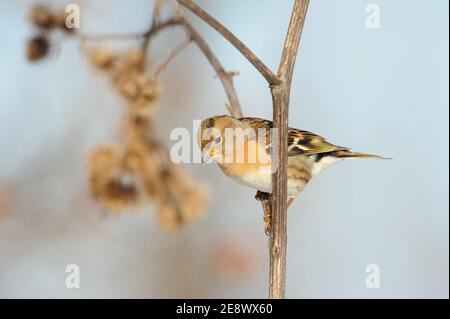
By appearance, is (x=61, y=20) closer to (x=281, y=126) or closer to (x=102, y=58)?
(x=102, y=58)

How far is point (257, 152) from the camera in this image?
3.28 m

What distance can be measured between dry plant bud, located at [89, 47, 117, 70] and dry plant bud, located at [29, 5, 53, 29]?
20cm

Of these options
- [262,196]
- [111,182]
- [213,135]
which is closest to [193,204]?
[111,182]

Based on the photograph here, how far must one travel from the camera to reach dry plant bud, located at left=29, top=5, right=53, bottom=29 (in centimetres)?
249

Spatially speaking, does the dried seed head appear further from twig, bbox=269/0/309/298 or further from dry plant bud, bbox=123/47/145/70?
twig, bbox=269/0/309/298

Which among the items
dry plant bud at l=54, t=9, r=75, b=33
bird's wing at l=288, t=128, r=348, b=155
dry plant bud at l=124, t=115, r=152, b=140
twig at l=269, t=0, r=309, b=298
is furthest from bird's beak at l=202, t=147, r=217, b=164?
twig at l=269, t=0, r=309, b=298

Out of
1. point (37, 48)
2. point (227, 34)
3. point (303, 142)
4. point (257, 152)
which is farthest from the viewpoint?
point (303, 142)

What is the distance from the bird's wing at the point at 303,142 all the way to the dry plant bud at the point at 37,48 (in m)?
1.25

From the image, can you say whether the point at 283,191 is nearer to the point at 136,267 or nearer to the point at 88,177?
the point at 88,177

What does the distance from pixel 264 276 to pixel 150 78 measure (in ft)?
6.81

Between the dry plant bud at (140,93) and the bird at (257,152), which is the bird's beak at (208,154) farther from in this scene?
the dry plant bud at (140,93)

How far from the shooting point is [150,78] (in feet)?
8.36

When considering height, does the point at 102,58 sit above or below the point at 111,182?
above

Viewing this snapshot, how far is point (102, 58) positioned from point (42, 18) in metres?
A: 0.28
